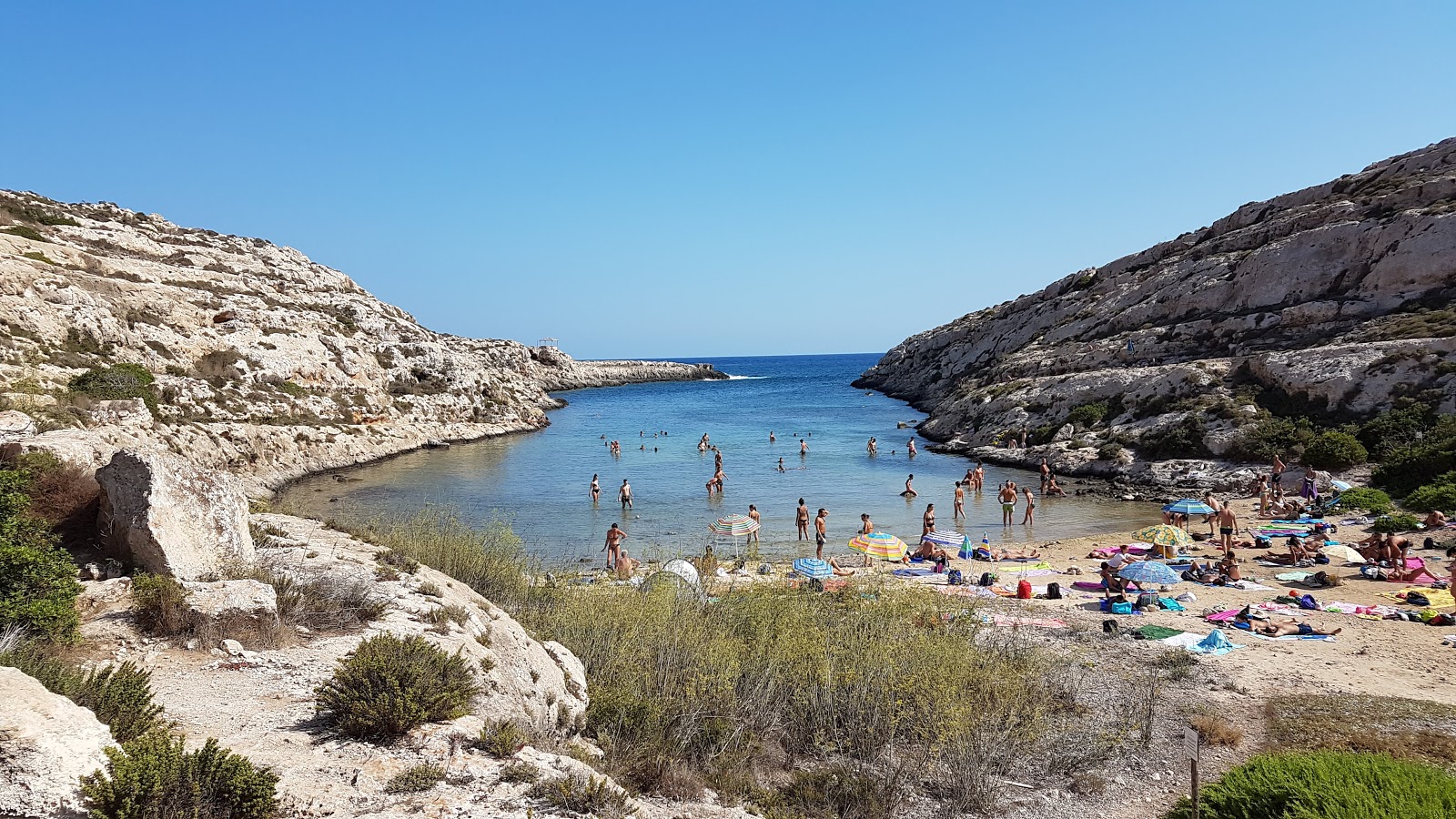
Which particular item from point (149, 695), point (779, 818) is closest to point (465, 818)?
point (149, 695)

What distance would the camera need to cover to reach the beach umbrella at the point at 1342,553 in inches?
690

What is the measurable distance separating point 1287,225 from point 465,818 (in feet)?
183

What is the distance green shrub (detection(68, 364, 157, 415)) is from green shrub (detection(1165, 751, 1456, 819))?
30.4 meters

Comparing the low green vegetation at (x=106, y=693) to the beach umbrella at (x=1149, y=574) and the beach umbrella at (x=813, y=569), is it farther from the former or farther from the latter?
the beach umbrella at (x=1149, y=574)

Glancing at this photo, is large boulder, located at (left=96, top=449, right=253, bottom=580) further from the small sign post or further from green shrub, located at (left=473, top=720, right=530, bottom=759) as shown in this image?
the small sign post

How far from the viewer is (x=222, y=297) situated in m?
41.4

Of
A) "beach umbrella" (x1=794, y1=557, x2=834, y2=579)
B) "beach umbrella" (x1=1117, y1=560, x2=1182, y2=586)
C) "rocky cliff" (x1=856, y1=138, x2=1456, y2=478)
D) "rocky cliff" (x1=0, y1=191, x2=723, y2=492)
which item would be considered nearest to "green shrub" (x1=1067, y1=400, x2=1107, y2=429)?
"rocky cliff" (x1=856, y1=138, x2=1456, y2=478)

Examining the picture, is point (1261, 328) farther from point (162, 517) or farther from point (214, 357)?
point (214, 357)

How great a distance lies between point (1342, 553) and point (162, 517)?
77.8ft

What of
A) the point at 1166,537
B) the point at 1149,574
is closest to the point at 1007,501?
the point at 1166,537

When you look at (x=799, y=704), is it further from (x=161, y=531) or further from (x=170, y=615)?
(x=161, y=531)

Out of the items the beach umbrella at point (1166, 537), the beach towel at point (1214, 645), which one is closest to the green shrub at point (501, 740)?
the beach towel at point (1214, 645)

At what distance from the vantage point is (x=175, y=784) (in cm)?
414

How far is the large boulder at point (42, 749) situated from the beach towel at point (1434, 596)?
20.0 meters
